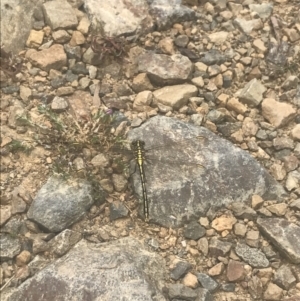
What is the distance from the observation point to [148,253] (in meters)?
3.90

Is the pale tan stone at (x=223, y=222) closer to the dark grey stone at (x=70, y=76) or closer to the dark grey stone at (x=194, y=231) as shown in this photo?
the dark grey stone at (x=194, y=231)

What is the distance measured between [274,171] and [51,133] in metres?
1.93

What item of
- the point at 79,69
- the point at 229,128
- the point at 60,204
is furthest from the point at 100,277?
the point at 79,69

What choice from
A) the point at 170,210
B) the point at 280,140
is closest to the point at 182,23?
the point at 280,140

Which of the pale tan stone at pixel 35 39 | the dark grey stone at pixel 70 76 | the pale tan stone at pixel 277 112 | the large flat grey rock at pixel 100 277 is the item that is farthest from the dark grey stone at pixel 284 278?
the pale tan stone at pixel 35 39

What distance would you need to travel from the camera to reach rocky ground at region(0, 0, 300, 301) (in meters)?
3.86

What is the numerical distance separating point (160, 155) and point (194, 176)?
1.16ft

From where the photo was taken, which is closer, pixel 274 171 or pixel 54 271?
pixel 54 271

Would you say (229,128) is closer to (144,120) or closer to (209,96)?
(209,96)

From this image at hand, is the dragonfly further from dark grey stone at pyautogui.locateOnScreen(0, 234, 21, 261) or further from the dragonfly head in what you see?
dark grey stone at pyautogui.locateOnScreen(0, 234, 21, 261)

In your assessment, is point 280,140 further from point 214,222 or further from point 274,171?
point 214,222

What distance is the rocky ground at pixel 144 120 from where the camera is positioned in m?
3.86

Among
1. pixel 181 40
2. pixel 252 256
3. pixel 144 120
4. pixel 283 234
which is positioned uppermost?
pixel 181 40

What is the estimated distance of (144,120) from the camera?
15.0 feet
